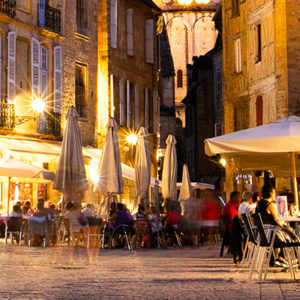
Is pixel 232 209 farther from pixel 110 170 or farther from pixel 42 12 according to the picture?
pixel 42 12

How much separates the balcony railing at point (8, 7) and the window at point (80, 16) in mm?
5225

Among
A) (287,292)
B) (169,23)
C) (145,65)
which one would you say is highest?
(169,23)

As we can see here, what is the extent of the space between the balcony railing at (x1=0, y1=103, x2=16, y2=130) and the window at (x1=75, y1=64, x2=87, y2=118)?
5.40 metres

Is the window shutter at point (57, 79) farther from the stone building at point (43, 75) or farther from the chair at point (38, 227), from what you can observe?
Answer: the chair at point (38, 227)

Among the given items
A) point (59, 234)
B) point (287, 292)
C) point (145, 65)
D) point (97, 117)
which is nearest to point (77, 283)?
point (287, 292)

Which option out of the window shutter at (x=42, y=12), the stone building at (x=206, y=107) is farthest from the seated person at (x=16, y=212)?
the stone building at (x=206, y=107)

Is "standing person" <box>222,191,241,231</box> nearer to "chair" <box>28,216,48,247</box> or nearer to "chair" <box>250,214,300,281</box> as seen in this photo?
"chair" <box>250,214,300,281</box>

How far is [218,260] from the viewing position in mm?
17234

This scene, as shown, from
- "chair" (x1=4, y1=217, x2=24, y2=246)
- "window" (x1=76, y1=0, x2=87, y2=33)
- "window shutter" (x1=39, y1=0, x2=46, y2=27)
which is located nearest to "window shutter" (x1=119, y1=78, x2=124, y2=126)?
"window" (x1=76, y1=0, x2=87, y2=33)

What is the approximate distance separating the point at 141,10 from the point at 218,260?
85.1ft

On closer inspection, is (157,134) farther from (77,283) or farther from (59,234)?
(77,283)

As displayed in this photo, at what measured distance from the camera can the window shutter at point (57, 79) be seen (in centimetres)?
3206

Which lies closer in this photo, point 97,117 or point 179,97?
point 97,117

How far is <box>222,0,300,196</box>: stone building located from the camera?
106 feet
